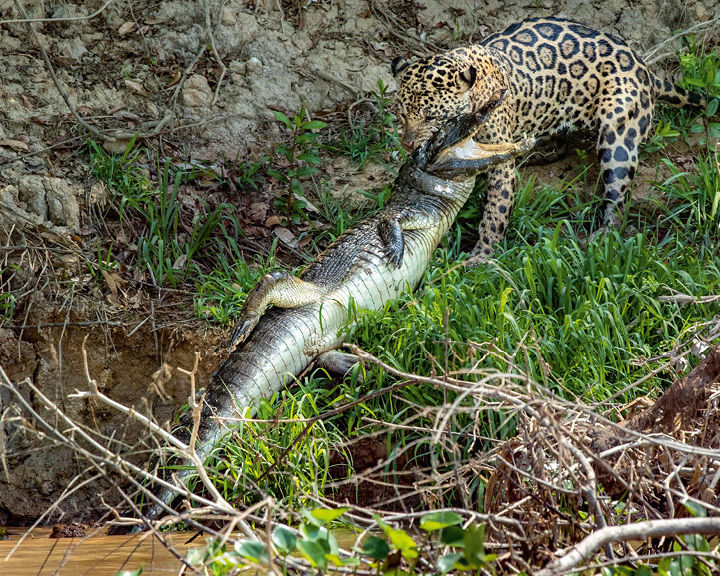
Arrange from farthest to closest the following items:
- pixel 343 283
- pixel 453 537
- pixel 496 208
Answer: pixel 496 208 → pixel 343 283 → pixel 453 537

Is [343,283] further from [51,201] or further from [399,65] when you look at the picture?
[51,201]

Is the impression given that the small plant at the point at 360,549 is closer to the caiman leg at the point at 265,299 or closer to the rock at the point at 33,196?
the caiman leg at the point at 265,299

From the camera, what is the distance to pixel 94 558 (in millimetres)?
3713

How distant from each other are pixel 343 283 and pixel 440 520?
2.92 meters

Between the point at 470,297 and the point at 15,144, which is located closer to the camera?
the point at 470,297

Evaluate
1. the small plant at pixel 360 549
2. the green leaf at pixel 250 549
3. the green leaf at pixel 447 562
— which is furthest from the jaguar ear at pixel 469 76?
the green leaf at pixel 250 549

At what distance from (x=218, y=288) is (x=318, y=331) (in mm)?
1080

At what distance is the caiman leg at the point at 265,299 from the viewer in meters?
4.79

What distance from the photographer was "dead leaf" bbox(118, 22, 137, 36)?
7320mm

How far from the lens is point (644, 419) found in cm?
339

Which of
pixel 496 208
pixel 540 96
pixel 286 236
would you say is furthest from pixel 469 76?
pixel 286 236

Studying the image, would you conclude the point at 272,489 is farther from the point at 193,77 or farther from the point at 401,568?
the point at 193,77

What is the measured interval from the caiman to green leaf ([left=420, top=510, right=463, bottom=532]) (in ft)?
6.76

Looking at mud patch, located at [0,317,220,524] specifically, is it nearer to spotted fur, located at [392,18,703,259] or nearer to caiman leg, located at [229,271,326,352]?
caiman leg, located at [229,271,326,352]
